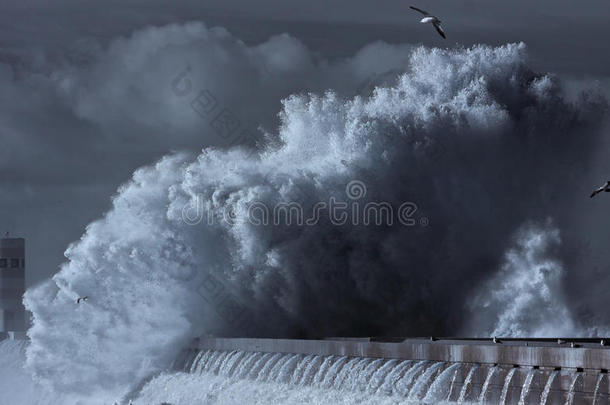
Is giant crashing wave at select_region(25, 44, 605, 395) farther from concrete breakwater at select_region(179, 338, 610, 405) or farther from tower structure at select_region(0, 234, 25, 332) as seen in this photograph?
tower structure at select_region(0, 234, 25, 332)

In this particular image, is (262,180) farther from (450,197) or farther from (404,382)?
(404,382)

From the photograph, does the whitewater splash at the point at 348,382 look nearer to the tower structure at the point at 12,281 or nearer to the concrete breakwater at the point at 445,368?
the concrete breakwater at the point at 445,368

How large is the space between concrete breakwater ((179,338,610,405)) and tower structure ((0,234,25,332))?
104m

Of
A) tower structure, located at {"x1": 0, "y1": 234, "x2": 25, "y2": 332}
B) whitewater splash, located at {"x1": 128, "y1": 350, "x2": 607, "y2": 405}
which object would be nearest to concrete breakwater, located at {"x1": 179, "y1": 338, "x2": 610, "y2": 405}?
whitewater splash, located at {"x1": 128, "y1": 350, "x2": 607, "y2": 405}

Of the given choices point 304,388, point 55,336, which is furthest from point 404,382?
point 55,336

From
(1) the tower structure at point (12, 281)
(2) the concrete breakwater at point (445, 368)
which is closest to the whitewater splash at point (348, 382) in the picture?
(2) the concrete breakwater at point (445, 368)

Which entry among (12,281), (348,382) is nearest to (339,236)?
(348,382)

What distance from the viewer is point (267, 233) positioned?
61.9 meters

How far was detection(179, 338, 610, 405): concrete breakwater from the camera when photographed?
29203 mm

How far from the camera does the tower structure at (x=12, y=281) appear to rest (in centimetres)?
15025

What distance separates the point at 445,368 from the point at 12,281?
402 feet

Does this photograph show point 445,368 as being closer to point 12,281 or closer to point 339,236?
point 339,236

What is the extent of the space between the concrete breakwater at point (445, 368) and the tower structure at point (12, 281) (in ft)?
342

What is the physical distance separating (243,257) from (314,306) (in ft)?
11.4
